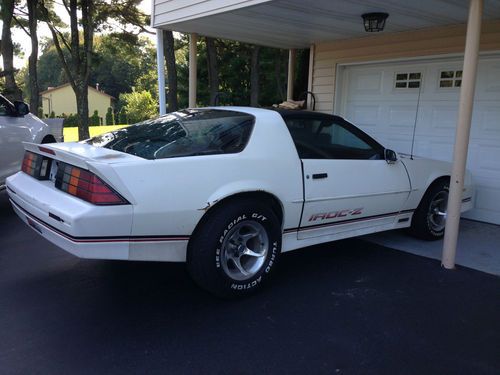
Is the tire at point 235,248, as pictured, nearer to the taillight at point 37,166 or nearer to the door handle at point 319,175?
the door handle at point 319,175

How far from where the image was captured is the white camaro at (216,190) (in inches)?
114

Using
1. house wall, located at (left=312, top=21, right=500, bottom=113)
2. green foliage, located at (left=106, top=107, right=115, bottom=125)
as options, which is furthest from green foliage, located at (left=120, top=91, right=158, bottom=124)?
house wall, located at (left=312, top=21, right=500, bottom=113)

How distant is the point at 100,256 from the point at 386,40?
5850mm

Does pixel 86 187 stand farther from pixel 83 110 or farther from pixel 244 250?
pixel 83 110

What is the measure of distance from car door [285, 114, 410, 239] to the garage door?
2.16m

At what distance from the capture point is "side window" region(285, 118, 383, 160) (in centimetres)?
387

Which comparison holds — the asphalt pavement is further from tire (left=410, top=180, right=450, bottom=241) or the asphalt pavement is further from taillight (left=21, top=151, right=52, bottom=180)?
taillight (left=21, top=151, right=52, bottom=180)

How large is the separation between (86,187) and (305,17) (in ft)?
13.4

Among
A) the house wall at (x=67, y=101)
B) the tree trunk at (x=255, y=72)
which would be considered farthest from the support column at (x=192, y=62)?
the house wall at (x=67, y=101)

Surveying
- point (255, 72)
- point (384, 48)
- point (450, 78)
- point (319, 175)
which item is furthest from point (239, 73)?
point (319, 175)

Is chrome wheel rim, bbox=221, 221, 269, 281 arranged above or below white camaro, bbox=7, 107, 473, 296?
below

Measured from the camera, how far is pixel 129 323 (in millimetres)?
3055

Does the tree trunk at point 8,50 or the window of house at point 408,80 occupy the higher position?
the tree trunk at point 8,50

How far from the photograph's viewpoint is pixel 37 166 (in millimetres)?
3602
